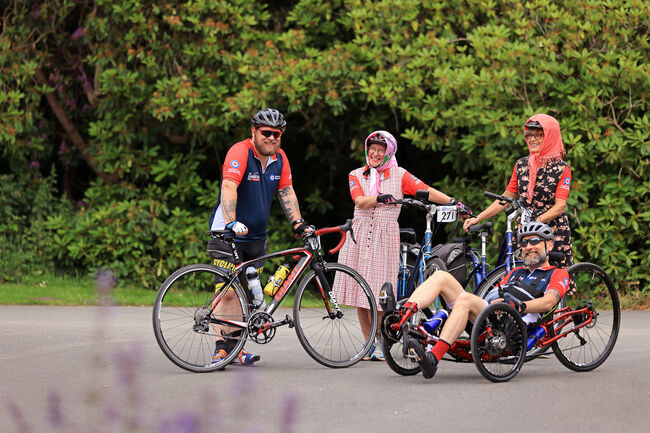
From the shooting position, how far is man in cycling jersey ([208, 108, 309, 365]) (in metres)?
7.54

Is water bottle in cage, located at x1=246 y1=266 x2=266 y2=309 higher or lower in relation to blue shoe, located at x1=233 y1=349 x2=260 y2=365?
higher

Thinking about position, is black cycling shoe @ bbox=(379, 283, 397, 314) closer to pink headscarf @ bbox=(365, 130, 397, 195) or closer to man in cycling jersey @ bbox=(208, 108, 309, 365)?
man in cycling jersey @ bbox=(208, 108, 309, 365)

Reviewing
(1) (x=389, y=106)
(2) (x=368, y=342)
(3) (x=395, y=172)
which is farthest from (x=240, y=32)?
(2) (x=368, y=342)

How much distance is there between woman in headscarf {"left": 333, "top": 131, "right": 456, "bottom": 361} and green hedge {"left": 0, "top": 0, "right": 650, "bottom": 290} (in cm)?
375

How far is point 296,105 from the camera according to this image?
42.3 feet

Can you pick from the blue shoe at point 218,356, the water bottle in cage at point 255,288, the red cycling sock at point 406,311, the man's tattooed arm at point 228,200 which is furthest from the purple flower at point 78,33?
the red cycling sock at point 406,311

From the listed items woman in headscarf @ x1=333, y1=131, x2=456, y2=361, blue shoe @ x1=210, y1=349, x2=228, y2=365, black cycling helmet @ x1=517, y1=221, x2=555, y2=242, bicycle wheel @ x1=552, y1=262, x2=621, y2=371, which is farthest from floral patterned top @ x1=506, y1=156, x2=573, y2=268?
blue shoe @ x1=210, y1=349, x2=228, y2=365

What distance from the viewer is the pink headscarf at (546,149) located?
8.37 m

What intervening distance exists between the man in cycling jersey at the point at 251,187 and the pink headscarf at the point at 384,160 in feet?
2.42

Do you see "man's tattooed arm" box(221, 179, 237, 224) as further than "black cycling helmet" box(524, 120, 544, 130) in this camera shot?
No

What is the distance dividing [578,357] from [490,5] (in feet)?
19.7

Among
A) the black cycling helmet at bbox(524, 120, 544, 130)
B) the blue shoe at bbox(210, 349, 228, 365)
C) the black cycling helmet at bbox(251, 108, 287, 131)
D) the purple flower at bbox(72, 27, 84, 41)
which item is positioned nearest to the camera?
the blue shoe at bbox(210, 349, 228, 365)

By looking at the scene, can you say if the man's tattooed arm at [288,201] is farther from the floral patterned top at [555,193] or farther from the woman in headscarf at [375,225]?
the floral patterned top at [555,193]

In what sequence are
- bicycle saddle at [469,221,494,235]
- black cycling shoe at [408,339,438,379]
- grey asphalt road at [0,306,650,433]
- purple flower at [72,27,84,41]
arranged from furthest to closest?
1. purple flower at [72,27,84,41]
2. bicycle saddle at [469,221,494,235]
3. black cycling shoe at [408,339,438,379]
4. grey asphalt road at [0,306,650,433]
